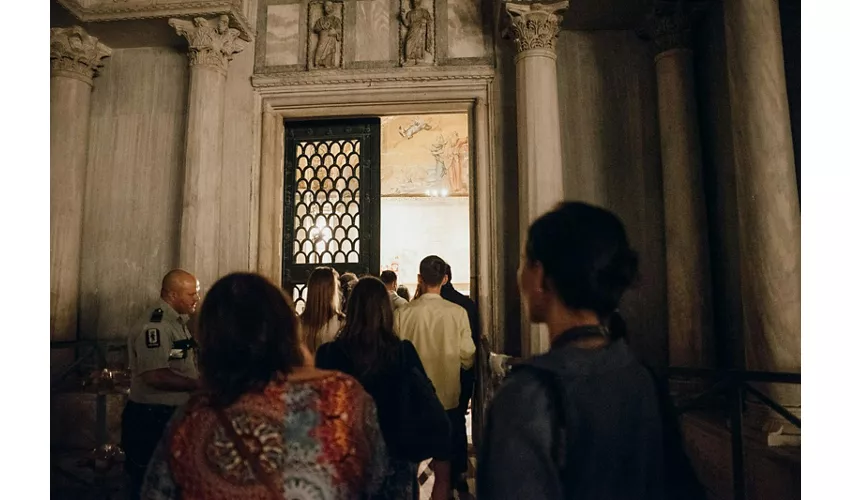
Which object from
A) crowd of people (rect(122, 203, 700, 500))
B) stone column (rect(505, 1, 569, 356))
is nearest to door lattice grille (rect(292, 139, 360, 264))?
stone column (rect(505, 1, 569, 356))

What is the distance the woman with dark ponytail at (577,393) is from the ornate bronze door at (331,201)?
507 centimetres

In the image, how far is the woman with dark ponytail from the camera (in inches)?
37.6

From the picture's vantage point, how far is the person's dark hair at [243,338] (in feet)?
4.62

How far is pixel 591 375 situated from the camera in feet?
3.30

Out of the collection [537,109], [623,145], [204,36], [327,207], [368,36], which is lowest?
[327,207]

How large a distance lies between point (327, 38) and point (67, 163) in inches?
115

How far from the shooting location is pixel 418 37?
219 inches

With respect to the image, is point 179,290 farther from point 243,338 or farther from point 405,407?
point 243,338

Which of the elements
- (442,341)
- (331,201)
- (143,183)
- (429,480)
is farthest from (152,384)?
(331,201)

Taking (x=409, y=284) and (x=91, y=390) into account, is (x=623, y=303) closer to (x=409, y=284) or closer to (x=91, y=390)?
(x=91, y=390)

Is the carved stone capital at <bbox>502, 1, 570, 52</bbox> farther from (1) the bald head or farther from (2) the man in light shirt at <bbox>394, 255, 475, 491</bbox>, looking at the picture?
(1) the bald head

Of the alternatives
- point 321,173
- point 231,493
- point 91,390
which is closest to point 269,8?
point 321,173

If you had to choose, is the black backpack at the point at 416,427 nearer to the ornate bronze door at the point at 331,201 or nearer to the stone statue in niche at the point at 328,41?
the ornate bronze door at the point at 331,201

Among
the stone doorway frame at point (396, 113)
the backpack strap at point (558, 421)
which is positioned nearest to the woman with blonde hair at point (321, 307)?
the backpack strap at point (558, 421)
